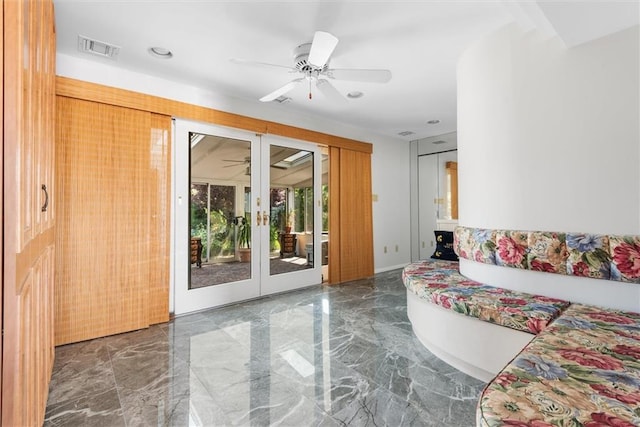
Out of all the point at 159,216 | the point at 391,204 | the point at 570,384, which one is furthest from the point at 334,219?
the point at 570,384

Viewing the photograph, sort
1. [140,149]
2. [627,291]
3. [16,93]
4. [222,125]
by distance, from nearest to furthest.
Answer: [16,93] → [627,291] → [140,149] → [222,125]

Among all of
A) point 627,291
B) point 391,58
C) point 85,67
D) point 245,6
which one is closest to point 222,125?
point 85,67

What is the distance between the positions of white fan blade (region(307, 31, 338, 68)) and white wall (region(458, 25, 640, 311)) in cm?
137

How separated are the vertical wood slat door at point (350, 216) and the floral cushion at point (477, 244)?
2139 millimetres

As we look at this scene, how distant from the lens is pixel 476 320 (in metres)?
1.96

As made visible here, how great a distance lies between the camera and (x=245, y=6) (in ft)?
6.66

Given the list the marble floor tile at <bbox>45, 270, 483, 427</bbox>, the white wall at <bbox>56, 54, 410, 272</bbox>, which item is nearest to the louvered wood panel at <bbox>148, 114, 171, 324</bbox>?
the marble floor tile at <bbox>45, 270, 483, 427</bbox>

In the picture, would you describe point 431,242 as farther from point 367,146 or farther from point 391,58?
point 391,58

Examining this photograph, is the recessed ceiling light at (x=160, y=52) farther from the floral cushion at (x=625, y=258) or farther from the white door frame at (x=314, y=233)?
the floral cushion at (x=625, y=258)

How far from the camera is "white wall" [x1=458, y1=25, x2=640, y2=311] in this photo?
6.09ft

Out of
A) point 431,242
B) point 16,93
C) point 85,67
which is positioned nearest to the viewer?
point 16,93

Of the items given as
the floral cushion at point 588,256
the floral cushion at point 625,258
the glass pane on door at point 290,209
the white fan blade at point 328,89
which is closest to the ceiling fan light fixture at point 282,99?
the glass pane on door at point 290,209

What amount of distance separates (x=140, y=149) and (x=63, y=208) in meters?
0.81

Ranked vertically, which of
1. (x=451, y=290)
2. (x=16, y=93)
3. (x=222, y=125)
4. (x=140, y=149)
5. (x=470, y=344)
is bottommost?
(x=470, y=344)
